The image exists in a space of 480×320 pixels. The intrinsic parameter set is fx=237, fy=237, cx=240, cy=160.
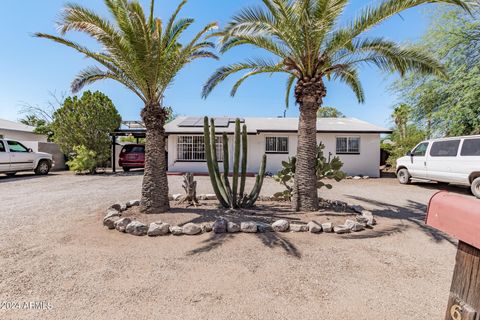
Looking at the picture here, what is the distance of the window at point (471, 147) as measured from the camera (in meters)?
8.41

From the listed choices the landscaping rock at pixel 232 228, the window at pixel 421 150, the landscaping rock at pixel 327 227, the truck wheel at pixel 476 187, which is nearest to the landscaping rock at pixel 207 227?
the landscaping rock at pixel 232 228

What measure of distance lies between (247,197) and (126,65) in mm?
4627

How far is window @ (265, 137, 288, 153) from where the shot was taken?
15.1 meters

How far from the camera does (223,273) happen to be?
343 centimetres

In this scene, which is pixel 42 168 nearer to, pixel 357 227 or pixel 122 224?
pixel 122 224

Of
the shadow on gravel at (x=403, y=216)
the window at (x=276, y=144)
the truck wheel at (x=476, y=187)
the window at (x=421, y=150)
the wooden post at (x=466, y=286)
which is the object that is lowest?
the shadow on gravel at (x=403, y=216)

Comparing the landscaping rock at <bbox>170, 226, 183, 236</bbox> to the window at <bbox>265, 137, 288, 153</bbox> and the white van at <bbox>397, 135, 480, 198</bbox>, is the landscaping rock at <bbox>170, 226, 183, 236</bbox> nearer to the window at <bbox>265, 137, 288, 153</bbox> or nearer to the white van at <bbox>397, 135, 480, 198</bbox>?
the white van at <bbox>397, 135, 480, 198</bbox>

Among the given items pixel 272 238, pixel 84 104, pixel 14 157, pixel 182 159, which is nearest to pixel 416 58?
pixel 272 238

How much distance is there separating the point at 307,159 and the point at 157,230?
3.94 m

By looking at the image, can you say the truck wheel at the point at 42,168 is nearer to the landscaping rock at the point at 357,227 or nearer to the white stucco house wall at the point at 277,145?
the white stucco house wall at the point at 277,145

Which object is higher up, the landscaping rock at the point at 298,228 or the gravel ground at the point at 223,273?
the landscaping rock at the point at 298,228

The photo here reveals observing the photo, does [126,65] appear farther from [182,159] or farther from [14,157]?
[14,157]

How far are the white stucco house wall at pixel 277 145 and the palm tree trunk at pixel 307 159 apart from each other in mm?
8029

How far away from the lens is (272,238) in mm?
4605
